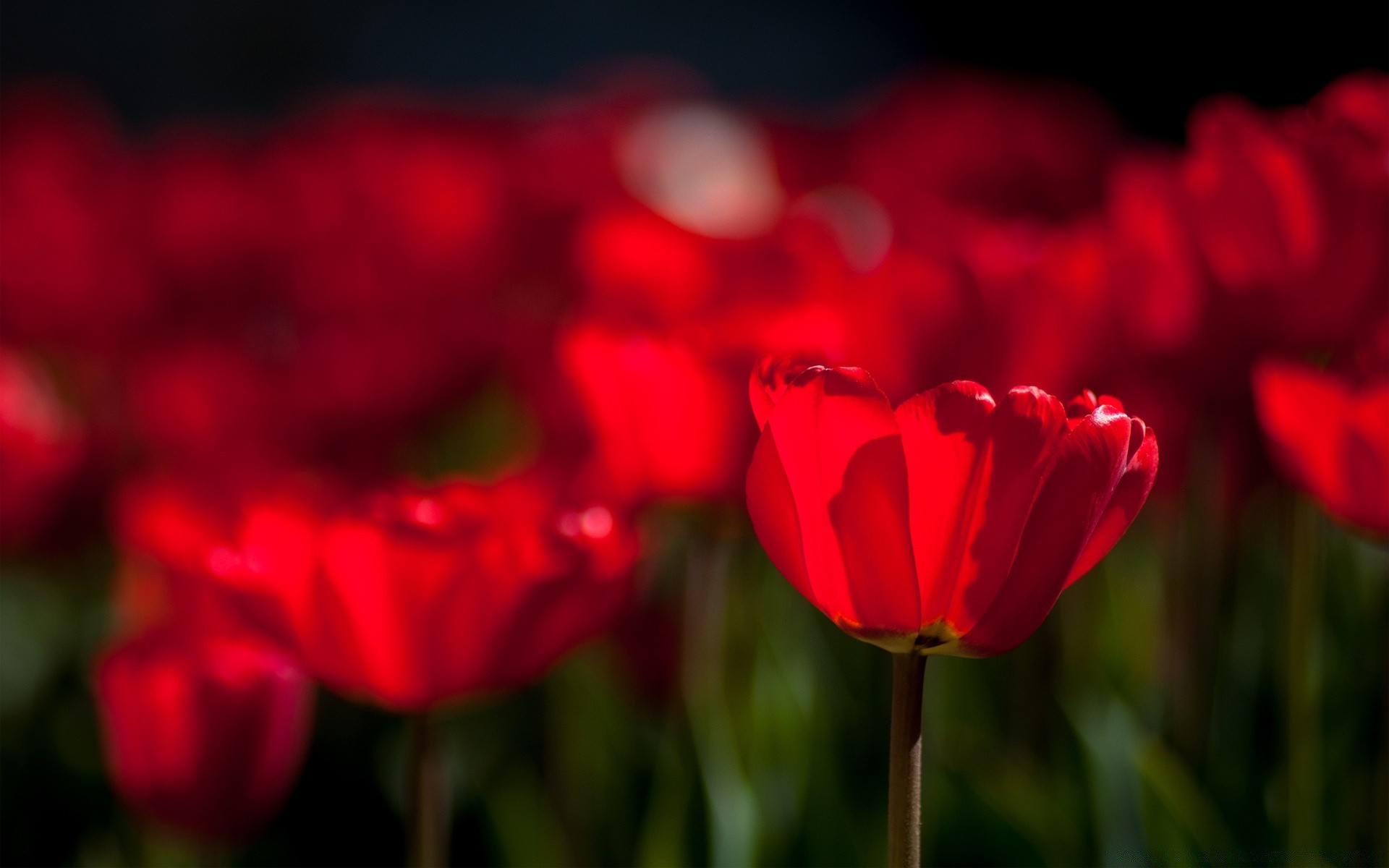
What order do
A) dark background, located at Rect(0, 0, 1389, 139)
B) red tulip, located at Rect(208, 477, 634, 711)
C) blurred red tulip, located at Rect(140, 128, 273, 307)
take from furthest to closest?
1. dark background, located at Rect(0, 0, 1389, 139)
2. blurred red tulip, located at Rect(140, 128, 273, 307)
3. red tulip, located at Rect(208, 477, 634, 711)

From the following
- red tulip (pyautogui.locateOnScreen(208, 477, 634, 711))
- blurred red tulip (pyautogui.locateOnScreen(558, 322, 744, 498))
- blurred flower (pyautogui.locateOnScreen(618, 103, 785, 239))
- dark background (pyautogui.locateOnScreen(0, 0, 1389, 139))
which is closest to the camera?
red tulip (pyautogui.locateOnScreen(208, 477, 634, 711))

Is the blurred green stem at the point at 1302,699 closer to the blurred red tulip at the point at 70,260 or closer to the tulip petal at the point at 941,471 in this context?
the tulip petal at the point at 941,471

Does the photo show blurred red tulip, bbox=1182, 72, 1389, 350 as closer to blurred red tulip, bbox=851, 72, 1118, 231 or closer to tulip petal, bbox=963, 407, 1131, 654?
tulip petal, bbox=963, 407, 1131, 654

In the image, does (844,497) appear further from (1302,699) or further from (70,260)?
(70,260)

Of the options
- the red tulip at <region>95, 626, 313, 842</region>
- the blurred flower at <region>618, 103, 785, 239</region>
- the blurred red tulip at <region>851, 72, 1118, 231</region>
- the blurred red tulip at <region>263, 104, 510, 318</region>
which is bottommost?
the blurred flower at <region>618, 103, 785, 239</region>

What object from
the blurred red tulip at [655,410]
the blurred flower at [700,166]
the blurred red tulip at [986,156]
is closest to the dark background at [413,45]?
the blurred flower at [700,166]

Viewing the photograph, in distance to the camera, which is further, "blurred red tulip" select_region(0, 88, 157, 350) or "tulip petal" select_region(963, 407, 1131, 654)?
"blurred red tulip" select_region(0, 88, 157, 350)

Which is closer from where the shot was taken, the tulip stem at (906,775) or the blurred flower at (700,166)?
the tulip stem at (906,775)

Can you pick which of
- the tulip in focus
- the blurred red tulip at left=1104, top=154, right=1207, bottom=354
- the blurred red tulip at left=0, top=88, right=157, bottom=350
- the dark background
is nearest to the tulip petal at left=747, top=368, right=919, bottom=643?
the tulip in focus
